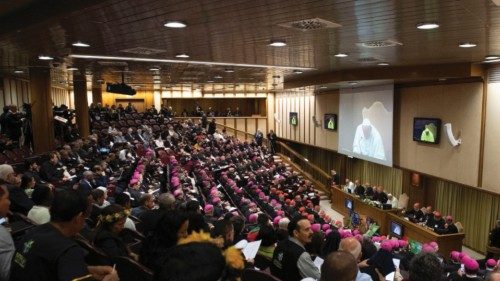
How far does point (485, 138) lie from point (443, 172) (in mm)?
1725

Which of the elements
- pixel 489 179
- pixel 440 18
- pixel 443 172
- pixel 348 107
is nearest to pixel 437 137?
pixel 443 172

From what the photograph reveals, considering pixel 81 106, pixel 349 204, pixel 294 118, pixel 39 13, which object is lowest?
pixel 349 204

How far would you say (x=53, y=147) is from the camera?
11.1 m

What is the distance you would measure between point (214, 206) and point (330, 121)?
11026 mm

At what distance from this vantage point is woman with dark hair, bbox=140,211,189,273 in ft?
9.55

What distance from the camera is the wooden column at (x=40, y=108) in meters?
10.7

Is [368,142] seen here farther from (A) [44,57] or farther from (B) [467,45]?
(A) [44,57]

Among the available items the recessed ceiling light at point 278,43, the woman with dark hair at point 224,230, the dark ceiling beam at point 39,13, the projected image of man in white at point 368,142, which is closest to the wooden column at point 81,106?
the projected image of man in white at point 368,142

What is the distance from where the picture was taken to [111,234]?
3.27m

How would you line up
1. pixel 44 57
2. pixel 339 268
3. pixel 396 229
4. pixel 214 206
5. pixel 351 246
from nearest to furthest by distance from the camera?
pixel 339 268 < pixel 351 246 < pixel 214 206 < pixel 44 57 < pixel 396 229

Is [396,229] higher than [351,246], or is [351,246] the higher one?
[351,246]

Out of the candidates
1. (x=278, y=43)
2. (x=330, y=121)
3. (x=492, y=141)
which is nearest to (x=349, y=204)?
(x=330, y=121)

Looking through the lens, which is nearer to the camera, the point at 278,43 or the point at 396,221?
the point at 278,43

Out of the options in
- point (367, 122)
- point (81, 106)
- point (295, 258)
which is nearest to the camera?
point (295, 258)
